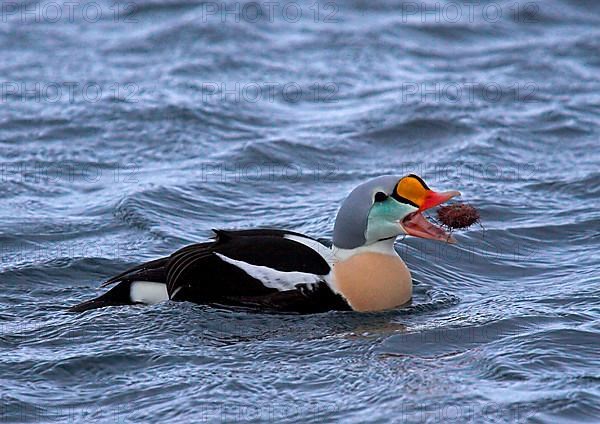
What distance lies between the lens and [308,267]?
792cm

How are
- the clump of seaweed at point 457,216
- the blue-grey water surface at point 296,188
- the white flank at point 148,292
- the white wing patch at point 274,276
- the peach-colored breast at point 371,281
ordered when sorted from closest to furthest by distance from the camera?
the blue-grey water surface at point 296,188 → the white wing patch at point 274,276 → the peach-colored breast at point 371,281 → the white flank at point 148,292 → the clump of seaweed at point 457,216

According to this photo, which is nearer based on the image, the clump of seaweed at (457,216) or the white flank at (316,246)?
the white flank at (316,246)

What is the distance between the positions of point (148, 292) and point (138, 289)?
0.22 ft

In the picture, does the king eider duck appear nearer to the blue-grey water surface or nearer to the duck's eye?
the duck's eye

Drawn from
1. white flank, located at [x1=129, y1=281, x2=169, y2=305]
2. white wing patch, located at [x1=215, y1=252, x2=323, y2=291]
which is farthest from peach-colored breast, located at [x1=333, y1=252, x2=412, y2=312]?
white flank, located at [x1=129, y1=281, x2=169, y2=305]

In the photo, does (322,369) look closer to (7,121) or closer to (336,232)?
(336,232)

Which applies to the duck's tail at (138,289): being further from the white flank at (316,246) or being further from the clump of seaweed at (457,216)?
the clump of seaweed at (457,216)

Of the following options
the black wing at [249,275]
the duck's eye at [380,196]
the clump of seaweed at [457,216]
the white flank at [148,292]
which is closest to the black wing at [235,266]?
the black wing at [249,275]

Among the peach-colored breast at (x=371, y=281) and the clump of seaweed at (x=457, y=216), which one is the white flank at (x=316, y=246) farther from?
the clump of seaweed at (x=457, y=216)

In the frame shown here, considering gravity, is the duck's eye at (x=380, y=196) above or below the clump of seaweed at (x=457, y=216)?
above

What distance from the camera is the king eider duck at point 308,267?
26.0 feet

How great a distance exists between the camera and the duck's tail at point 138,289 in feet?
26.7

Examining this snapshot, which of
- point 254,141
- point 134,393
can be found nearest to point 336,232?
point 134,393

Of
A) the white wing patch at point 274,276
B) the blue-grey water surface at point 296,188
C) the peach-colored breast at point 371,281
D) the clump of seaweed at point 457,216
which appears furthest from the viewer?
the clump of seaweed at point 457,216
